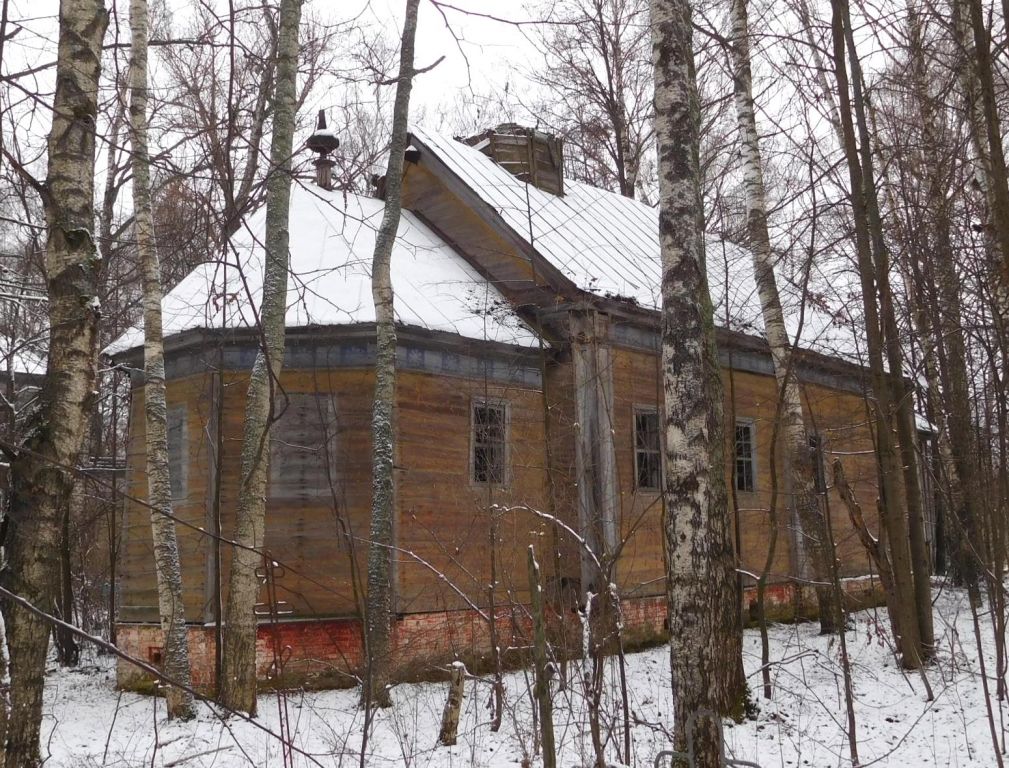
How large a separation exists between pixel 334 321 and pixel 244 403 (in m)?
1.60

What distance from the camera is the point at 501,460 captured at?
537 inches

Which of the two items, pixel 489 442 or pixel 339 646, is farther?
pixel 489 442

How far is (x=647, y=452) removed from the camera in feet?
49.3

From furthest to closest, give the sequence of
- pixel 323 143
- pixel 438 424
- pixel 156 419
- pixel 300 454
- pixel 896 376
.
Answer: pixel 323 143 < pixel 438 424 < pixel 300 454 < pixel 896 376 < pixel 156 419

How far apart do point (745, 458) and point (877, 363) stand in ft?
23.5

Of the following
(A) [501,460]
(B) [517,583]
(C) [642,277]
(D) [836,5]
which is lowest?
(B) [517,583]

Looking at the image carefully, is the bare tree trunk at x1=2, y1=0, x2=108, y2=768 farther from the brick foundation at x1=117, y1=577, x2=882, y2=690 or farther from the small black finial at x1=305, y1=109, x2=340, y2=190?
the small black finial at x1=305, y1=109, x2=340, y2=190

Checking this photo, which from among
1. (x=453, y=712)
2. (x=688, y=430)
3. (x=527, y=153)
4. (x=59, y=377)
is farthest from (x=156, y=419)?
(x=527, y=153)

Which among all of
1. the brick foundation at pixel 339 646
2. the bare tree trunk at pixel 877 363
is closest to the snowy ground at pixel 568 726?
the brick foundation at pixel 339 646

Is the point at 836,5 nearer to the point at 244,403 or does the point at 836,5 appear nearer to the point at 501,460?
the point at 501,460

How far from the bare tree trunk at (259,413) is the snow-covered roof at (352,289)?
236 cm

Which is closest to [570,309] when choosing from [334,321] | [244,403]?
[334,321]

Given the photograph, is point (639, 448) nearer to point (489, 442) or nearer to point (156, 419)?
point (489, 442)

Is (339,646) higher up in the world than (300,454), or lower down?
lower down
